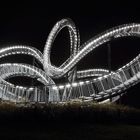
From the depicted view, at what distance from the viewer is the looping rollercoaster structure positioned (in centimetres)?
2273

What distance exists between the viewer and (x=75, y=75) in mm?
28562

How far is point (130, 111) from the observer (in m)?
18.1

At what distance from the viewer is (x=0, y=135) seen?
1033 centimetres

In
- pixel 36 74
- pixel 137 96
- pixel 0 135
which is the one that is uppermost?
pixel 36 74

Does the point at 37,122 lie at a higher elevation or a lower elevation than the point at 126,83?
lower

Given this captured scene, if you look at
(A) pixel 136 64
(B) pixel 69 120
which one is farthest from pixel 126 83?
(B) pixel 69 120

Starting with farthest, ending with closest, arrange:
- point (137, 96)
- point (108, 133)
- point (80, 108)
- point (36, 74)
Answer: point (36, 74) < point (137, 96) < point (80, 108) < point (108, 133)

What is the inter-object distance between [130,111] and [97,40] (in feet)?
29.0

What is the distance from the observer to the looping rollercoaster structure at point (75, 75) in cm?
2273

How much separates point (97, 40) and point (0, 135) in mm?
16438

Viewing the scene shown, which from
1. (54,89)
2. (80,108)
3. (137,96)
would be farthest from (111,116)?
(137,96)

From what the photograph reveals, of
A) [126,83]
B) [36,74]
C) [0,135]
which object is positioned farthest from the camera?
[36,74]

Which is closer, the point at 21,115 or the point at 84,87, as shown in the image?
the point at 21,115

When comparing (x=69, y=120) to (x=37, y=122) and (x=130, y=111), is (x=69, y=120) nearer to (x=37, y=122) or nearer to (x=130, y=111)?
(x=37, y=122)
